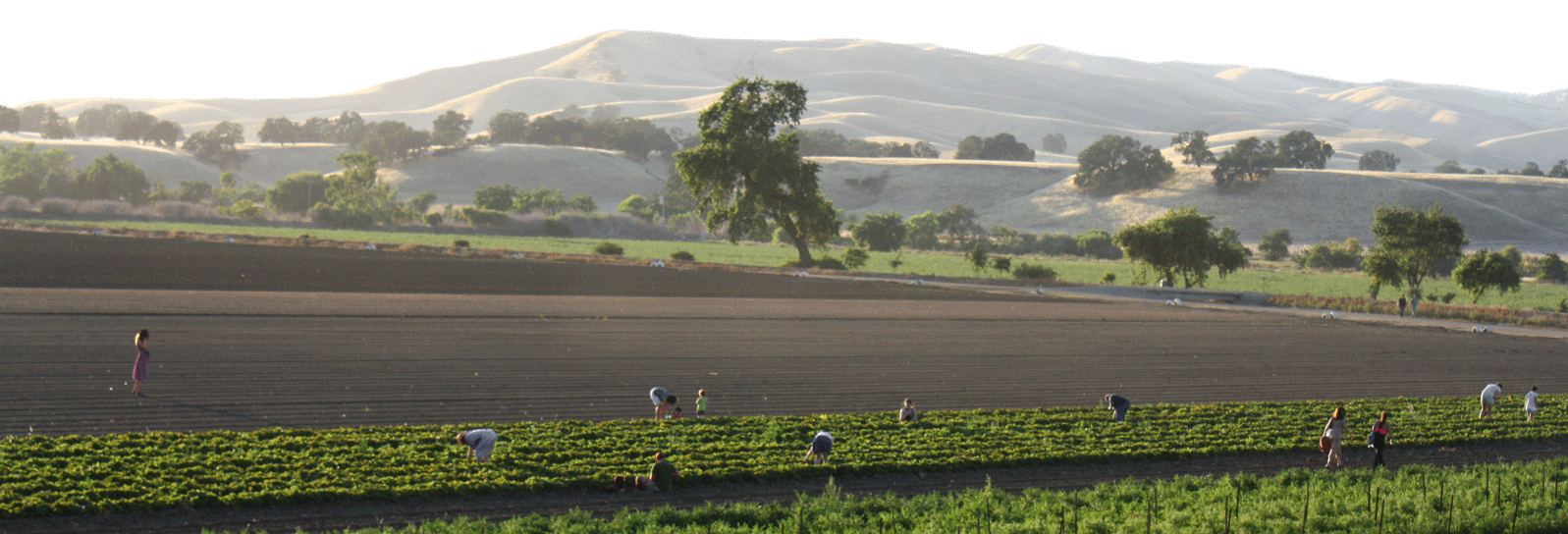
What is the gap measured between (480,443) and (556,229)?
9458 centimetres

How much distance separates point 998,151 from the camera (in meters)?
Answer: 190

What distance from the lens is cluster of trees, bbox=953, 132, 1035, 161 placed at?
189 m

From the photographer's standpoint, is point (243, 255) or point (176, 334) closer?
point (176, 334)

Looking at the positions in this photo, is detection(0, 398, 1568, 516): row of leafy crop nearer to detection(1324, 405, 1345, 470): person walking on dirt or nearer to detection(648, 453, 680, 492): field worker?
detection(648, 453, 680, 492): field worker

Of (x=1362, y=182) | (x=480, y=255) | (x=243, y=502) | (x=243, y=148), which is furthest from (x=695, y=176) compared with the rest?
(x=243, y=148)

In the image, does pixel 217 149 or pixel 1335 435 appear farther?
pixel 217 149

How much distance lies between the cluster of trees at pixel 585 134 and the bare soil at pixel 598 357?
139 metres

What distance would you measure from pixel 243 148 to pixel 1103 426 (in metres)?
208

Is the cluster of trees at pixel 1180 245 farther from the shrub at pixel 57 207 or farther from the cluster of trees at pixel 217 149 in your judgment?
the cluster of trees at pixel 217 149

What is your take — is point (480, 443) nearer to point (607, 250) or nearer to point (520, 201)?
point (607, 250)

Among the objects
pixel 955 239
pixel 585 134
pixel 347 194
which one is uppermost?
pixel 585 134

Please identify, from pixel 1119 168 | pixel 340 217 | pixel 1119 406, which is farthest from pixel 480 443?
pixel 1119 168

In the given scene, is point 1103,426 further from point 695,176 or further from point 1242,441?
point 695,176

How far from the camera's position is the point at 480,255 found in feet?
220
